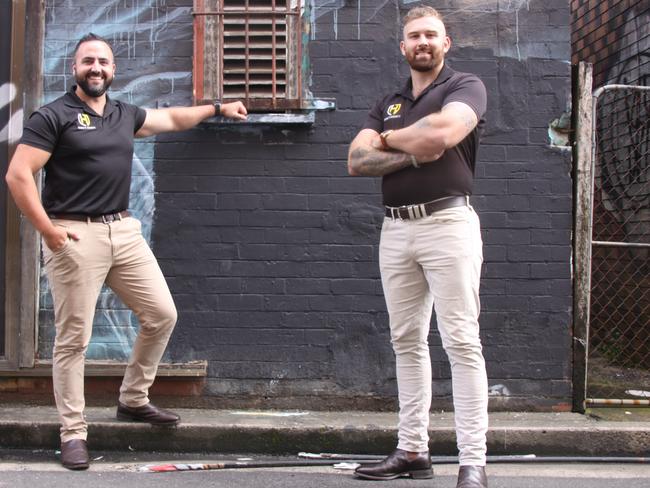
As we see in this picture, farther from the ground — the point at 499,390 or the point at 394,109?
the point at 394,109

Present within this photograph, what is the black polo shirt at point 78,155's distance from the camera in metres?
4.09

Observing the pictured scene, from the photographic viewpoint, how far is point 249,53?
510 cm

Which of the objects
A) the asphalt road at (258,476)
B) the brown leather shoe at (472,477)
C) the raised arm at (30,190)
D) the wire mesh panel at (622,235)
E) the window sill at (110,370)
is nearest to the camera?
the brown leather shoe at (472,477)

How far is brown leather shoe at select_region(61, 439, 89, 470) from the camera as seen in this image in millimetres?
4086

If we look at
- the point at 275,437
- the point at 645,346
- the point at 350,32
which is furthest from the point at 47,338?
the point at 645,346

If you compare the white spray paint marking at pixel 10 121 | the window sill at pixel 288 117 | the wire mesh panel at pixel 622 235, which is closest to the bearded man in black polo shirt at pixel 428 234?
the window sill at pixel 288 117

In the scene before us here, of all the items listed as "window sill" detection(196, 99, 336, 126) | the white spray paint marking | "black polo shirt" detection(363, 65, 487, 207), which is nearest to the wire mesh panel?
"window sill" detection(196, 99, 336, 126)

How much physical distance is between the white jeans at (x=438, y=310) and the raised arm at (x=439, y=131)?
1.05 ft

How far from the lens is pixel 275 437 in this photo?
4582 mm

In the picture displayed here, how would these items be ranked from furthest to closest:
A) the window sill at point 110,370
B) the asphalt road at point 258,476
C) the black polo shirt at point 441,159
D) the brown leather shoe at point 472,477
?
the window sill at point 110,370, the asphalt road at point 258,476, the black polo shirt at point 441,159, the brown leather shoe at point 472,477

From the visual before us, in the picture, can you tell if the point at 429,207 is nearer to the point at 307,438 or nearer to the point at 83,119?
the point at 307,438

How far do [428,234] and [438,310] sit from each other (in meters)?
0.35

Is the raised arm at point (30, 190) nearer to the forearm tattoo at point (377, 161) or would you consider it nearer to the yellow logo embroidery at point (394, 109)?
the forearm tattoo at point (377, 161)

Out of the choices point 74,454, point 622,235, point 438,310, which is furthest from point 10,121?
point 622,235
